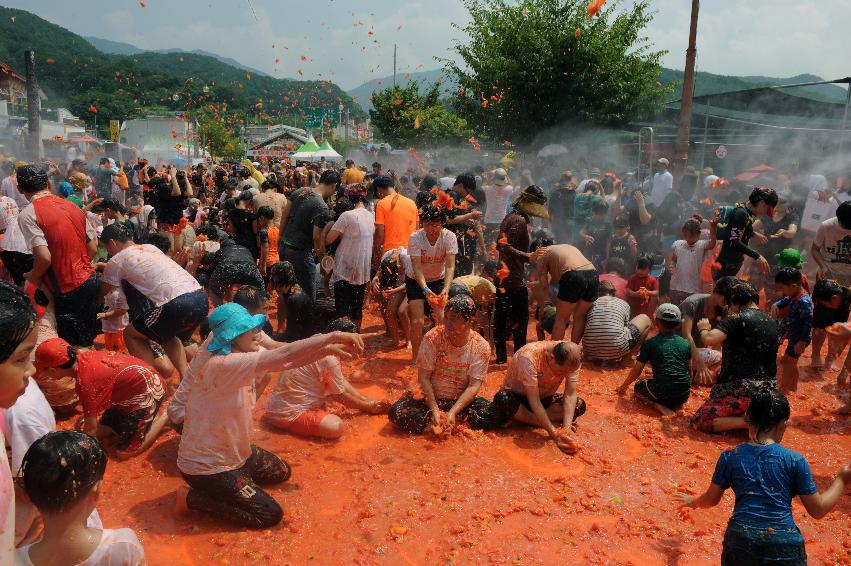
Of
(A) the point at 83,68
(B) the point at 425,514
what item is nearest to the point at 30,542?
(B) the point at 425,514

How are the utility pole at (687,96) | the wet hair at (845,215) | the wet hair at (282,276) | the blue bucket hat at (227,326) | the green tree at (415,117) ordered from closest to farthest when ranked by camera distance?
the blue bucket hat at (227,326)
the wet hair at (282,276)
the wet hair at (845,215)
the utility pole at (687,96)
the green tree at (415,117)

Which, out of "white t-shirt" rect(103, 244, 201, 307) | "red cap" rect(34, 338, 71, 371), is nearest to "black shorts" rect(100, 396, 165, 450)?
"red cap" rect(34, 338, 71, 371)

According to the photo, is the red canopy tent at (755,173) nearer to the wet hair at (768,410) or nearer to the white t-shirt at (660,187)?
the white t-shirt at (660,187)

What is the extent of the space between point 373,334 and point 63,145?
30367 millimetres

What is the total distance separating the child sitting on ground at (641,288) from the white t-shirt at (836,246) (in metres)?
1.98

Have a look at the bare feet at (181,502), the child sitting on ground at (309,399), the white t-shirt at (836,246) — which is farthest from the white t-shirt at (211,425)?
the white t-shirt at (836,246)

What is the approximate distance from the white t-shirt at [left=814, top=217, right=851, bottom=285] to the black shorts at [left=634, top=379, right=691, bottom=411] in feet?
10.2

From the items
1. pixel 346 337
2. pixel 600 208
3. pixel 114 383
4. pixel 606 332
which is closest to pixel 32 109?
pixel 600 208

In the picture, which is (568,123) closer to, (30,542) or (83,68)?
(30,542)

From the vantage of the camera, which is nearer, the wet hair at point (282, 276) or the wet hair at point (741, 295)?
the wet hair at point (741, 295)

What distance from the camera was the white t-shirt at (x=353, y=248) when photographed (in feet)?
24.0

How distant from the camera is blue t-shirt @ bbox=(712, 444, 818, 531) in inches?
121

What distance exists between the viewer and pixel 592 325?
23.4 ft

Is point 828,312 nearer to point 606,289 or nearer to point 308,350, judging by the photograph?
point 606,289
